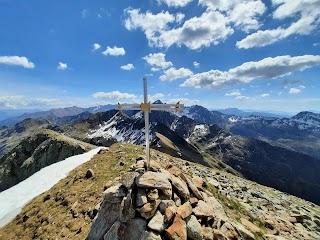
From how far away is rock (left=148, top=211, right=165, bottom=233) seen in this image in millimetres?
12734

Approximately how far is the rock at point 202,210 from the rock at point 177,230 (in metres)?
1.88

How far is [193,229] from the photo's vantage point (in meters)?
13.5

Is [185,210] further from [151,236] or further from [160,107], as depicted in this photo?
[160,107]

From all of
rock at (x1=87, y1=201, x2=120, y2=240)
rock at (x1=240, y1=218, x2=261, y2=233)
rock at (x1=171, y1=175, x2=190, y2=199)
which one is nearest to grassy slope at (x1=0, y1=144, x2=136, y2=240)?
rock at (x1=87, y1=201, x2=120, y2=240)

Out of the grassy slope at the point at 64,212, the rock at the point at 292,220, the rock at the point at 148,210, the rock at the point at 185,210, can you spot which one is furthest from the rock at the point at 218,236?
the rock at the point at 292,220

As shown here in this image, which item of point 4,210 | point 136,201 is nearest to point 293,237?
point 136,201

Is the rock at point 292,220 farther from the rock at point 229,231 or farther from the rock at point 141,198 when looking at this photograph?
the rock at point 141,198

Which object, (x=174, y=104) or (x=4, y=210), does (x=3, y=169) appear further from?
(x=174, y=104)

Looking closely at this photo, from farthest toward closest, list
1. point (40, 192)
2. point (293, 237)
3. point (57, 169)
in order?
point (57, 169) → point (40, 192) → point (293, 237)

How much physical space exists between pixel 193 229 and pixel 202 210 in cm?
208

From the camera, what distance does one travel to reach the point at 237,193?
2894 centimetres

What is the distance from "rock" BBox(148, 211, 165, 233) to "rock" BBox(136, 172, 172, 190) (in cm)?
167

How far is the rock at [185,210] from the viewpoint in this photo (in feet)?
45.6

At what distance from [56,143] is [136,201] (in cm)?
6559
